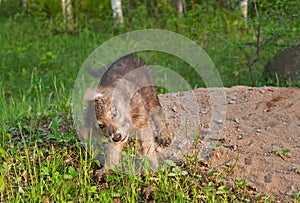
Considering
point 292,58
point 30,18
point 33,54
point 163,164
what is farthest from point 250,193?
point 30,18

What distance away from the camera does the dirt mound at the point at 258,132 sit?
167 inches

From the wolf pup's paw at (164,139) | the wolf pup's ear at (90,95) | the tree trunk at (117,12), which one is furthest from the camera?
the tree trunk at (117,12)

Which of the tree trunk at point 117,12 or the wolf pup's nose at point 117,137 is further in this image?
the tree trunk at point 117,12

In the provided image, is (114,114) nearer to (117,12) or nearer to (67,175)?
(67,175)

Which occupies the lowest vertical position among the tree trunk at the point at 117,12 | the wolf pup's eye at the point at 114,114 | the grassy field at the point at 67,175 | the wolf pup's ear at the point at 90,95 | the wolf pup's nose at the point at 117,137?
the grassy field at the point at 67,175

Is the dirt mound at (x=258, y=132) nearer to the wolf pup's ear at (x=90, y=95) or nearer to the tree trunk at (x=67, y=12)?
the wolf pup's ear at (x=90, y=95)

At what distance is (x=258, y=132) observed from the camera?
4.90 metres

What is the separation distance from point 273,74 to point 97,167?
3.96 m

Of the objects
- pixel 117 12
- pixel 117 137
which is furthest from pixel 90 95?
pixel 117 12

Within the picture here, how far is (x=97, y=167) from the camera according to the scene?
14.8 feet

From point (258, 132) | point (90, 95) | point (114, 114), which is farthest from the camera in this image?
point (258, 132)

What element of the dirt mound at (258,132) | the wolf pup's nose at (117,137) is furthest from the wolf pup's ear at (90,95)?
the dirt mound at (258,132)

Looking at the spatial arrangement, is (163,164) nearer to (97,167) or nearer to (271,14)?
(97,167)

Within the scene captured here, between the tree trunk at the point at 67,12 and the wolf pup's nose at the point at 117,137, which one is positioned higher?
the tree trunk at the point at 67,12
